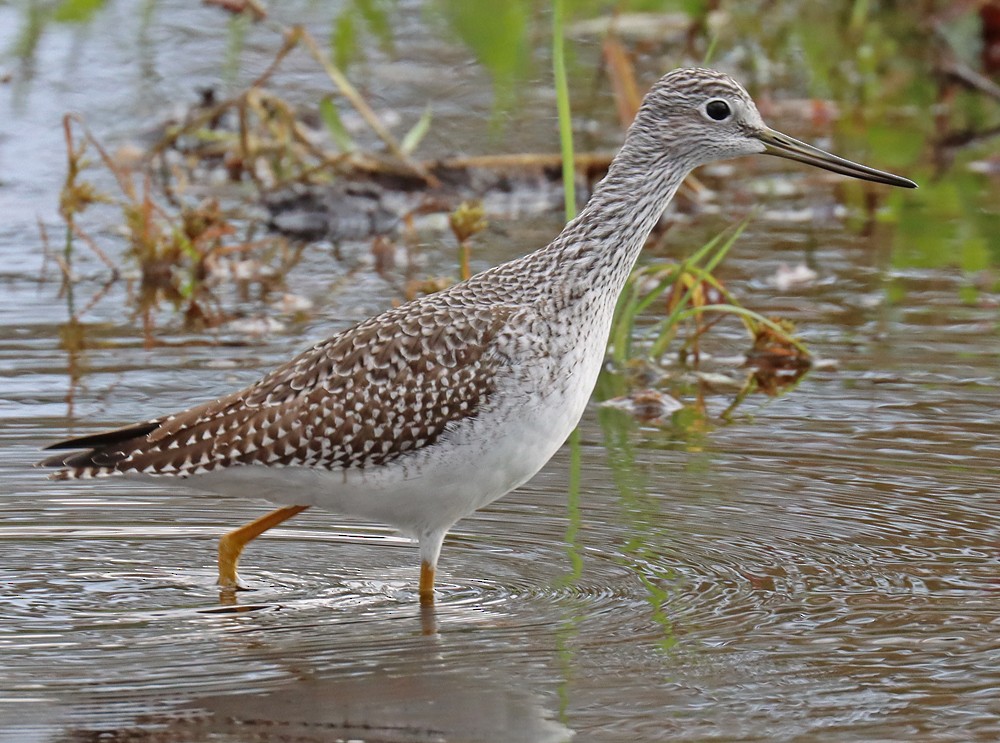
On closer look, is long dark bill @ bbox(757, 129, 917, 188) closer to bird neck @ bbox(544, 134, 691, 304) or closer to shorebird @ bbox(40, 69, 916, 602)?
bird neck @ bbox(544, 134, 691, 304)

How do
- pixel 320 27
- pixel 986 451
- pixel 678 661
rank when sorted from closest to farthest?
pixel 678 661 → pixel 986 451 → pixel 320 27

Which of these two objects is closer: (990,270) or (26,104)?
(990,270)

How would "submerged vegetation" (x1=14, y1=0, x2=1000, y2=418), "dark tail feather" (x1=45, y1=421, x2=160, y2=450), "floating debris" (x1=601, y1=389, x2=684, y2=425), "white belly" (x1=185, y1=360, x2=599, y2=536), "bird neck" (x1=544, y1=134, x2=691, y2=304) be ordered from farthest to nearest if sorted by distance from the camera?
"submerged vegetation" (x1=14, y1=0, x2=1000, y2=418)
"floating debris" (x1=601, y1=389, x2=684, y2=425)
"bird neck" (x1=544, y1=134, x2=691, y2=304)
"dark tail feather" (x1=45, y1=421, x2=160, y2=450)
"white belly" (x1=185, y1=360, x2=599, y2=536)

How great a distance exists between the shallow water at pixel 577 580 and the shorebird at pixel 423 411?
41cm

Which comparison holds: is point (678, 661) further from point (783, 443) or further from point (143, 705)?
point (783, 443)

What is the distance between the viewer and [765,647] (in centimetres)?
620

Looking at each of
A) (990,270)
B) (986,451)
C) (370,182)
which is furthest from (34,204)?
(986,451)

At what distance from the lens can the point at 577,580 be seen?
695cm

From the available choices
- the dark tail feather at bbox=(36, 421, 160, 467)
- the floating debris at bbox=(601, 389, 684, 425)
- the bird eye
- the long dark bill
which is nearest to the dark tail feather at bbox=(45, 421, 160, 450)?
the dark tail feather at bbox=(36, 421, 160, 467)

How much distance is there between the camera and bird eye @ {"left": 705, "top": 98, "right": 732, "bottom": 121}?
7.43 m

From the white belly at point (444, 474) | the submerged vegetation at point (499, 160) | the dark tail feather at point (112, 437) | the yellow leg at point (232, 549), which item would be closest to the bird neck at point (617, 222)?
the white belly at point (444, 474)

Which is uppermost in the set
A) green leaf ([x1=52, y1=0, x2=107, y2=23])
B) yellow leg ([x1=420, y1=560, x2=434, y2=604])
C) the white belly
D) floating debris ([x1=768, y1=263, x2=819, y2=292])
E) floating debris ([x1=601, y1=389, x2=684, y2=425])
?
green leaf ([x1=52, y1=0, x2=107, y2=23])

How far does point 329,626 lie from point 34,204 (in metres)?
8.10

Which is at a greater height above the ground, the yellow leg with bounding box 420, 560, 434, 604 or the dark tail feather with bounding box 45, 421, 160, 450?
the dark tail feather with bounding box 45, 421, 160, 450
